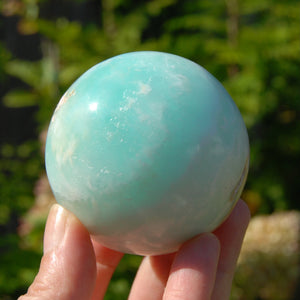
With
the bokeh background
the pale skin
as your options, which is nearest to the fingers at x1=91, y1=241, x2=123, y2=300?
the pale skin

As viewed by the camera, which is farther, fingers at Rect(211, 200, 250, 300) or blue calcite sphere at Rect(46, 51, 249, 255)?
fingers at Rect(211, 200, 250, 300)

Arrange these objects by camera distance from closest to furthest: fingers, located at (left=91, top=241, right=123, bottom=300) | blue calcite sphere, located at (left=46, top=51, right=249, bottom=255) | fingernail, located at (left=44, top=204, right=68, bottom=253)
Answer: blue calcite sphere, located at (left=46, top=51, right=249, bottom=255), fingernail, located at (left=44, top=204, right=68, bottom=253), fingers, located at (left=91, top=241, right=123, bottom=300)

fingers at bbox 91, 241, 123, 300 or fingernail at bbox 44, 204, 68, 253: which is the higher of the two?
fingernail at bbox 44, 204, 68, 253

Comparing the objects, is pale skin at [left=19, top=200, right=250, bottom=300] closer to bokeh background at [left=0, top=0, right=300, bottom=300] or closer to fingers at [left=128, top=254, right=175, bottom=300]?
fingers at [left=128, top=254, right=175, bottom=300]

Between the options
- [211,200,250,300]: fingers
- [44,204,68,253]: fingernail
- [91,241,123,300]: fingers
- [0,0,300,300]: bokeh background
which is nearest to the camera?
[44,204,68,253]: fingernail

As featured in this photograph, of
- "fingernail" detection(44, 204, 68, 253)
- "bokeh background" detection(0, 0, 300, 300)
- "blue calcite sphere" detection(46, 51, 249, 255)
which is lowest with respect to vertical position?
"bokeh background" detection(0, 0, 300, 300)

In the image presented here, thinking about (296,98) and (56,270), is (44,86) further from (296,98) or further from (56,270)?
(56,270)

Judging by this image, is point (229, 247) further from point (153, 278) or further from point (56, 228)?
point (56, 228)

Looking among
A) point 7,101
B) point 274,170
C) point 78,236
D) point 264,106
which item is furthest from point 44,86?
point 78,236
